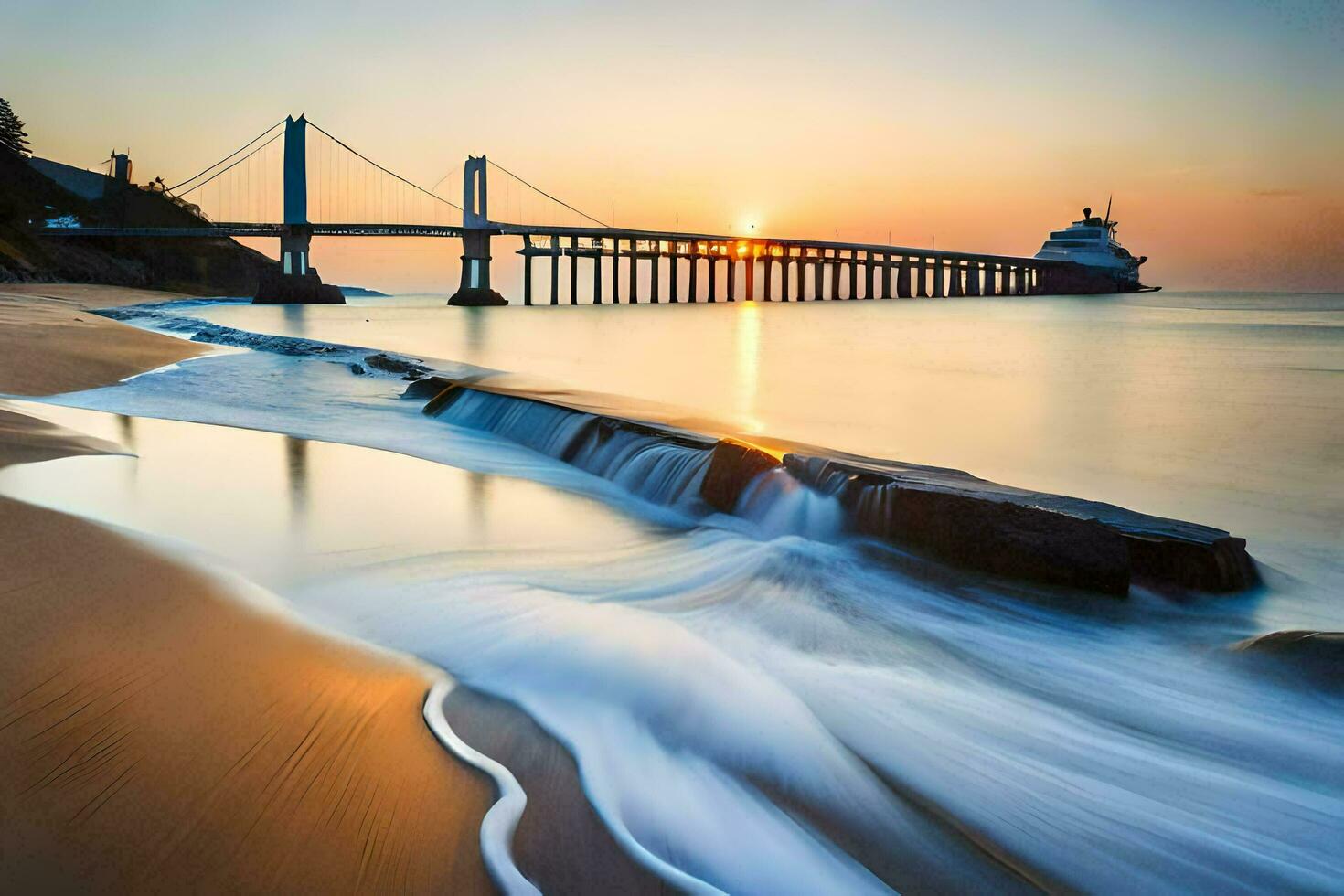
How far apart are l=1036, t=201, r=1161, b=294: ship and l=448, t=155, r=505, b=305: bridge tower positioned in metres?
65.5

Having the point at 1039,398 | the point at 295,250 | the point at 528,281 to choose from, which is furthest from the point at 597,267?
the point at 1039,398

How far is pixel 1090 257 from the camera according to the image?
328ft

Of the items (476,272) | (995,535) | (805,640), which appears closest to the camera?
(805,640)

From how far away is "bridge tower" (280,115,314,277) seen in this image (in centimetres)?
5794

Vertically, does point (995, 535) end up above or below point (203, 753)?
above

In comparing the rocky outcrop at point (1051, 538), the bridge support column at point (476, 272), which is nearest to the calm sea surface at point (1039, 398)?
the rocky outcrop at point (1051, 538)

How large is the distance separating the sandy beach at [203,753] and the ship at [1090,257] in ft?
359

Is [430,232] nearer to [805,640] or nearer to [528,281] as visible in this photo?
[528,281]

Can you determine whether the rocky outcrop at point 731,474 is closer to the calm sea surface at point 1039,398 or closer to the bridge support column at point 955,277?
the calm sea surface at point 1039,398

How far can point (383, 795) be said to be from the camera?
2145mm

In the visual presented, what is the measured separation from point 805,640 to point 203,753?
2317 mm

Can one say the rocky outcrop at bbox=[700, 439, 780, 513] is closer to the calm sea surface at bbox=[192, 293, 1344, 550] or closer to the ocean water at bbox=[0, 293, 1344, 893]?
the ocean water at bbox=[0, 293, 1344, 893]

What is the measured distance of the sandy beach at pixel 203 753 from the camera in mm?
1835

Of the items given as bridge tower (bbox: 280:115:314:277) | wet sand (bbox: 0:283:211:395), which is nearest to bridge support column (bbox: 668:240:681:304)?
bridge tower (bbox: 280:115:314:277)
